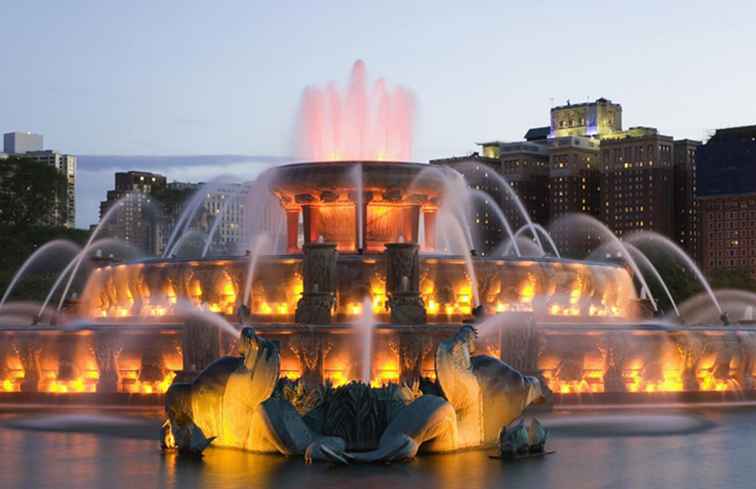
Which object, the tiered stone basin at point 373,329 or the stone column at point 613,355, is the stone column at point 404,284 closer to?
the tiered stone basin at point 373,329

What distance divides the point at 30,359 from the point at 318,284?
716cm

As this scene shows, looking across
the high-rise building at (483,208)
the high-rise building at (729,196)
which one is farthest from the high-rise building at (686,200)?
the high-rise building at (483,208)

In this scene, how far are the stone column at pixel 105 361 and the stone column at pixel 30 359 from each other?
1.52 meters

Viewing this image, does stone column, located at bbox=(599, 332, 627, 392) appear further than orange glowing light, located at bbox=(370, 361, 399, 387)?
Yes

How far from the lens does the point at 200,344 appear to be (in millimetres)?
31297

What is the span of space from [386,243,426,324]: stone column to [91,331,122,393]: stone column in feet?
22.0

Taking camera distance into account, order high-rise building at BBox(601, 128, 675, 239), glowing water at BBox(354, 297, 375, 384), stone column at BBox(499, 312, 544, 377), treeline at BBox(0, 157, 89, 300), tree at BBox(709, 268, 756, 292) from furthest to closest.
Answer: high-rise building at BBox(601, 128, 675, 239)
tree at BBox(709, 268, 756, 292)
treeline at BBox(0, 157, 89, 300)
glowing water at BBox(354, 297, 375, 384)
stone column at BBox(499, 312, 544, 377)

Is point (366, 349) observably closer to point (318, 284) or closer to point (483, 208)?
point (318, 284)

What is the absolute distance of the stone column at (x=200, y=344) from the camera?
31.2 m

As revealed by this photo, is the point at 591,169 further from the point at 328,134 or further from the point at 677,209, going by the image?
the point at 328,134

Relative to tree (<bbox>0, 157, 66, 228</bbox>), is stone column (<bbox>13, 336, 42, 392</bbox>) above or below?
below

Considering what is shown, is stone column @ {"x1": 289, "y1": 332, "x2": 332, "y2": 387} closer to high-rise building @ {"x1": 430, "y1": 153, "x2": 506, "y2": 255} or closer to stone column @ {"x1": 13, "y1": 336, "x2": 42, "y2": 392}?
stone column @ {"x1": 13, "y1": 336, "x2": 42, "y2": 392}

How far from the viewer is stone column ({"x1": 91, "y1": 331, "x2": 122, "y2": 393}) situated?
3272 centimetres

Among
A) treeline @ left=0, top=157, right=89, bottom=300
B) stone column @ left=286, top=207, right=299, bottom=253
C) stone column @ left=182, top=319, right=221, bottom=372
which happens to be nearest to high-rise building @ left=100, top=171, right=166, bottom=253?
treeline @ left=0, top=157, right=89, bottom=300
